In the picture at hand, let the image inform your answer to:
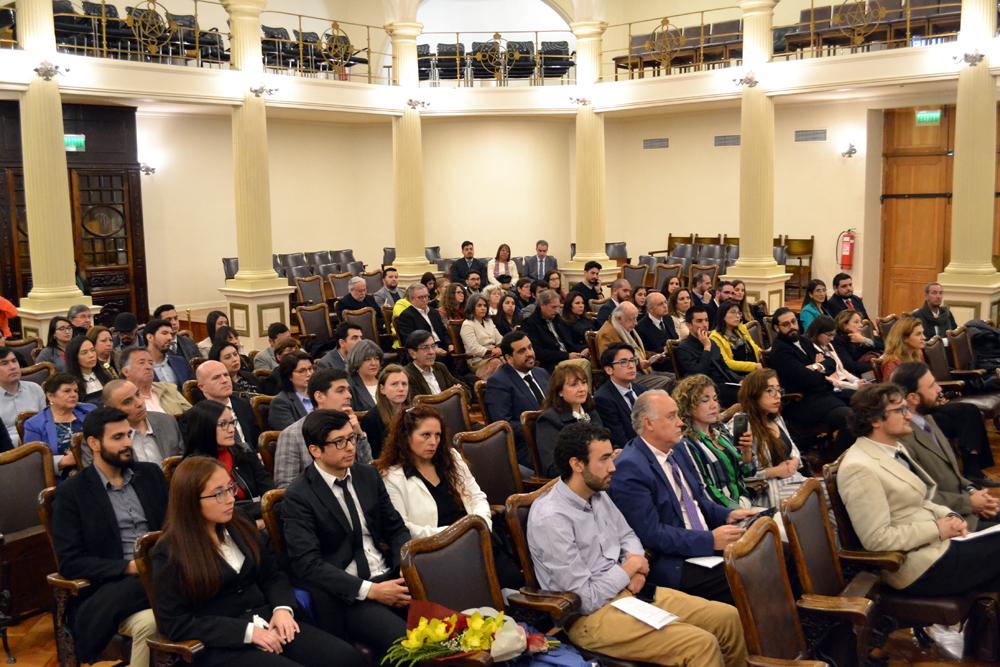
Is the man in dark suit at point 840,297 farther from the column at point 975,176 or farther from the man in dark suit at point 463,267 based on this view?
the man in dark suit at point 463,267

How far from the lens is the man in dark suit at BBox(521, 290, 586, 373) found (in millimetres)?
8234

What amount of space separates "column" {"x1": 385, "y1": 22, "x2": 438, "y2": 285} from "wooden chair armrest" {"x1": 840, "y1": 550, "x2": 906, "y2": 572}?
10.3 m

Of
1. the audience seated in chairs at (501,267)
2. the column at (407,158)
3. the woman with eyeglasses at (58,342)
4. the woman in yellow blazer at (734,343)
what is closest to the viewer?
the woman with eyeglasses at (58,342)

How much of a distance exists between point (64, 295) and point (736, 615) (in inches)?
339

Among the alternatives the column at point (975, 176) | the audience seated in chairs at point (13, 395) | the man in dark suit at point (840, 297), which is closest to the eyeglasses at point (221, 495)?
the audience seated in chairs at point (13, 395)

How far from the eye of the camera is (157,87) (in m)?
11.0

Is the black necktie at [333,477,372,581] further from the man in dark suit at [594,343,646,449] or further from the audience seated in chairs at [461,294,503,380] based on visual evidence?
the audience seated in chairs at [461,294,503,380]

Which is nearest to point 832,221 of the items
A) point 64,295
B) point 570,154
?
point 570,154

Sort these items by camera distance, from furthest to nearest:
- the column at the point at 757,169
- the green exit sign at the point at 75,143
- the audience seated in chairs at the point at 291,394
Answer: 1. the column at the point at 757,169
2. the green exit sign at the point at 75,143
3. the audience seated in chairs at the point at 291,394

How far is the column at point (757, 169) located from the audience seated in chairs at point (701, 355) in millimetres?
5238

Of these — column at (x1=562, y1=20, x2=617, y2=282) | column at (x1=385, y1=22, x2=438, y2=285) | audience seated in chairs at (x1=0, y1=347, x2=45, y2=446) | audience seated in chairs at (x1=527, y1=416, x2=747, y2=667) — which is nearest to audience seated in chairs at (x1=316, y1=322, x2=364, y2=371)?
audience seated in chairs at (x1=0, y1=347, x2=45, y2=446)

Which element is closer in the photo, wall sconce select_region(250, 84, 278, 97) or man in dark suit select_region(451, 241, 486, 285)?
wall sconce select_region(250, 84, 278, 97)

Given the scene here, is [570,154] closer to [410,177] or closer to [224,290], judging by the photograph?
[410,177]

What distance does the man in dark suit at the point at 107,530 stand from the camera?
138 inches
